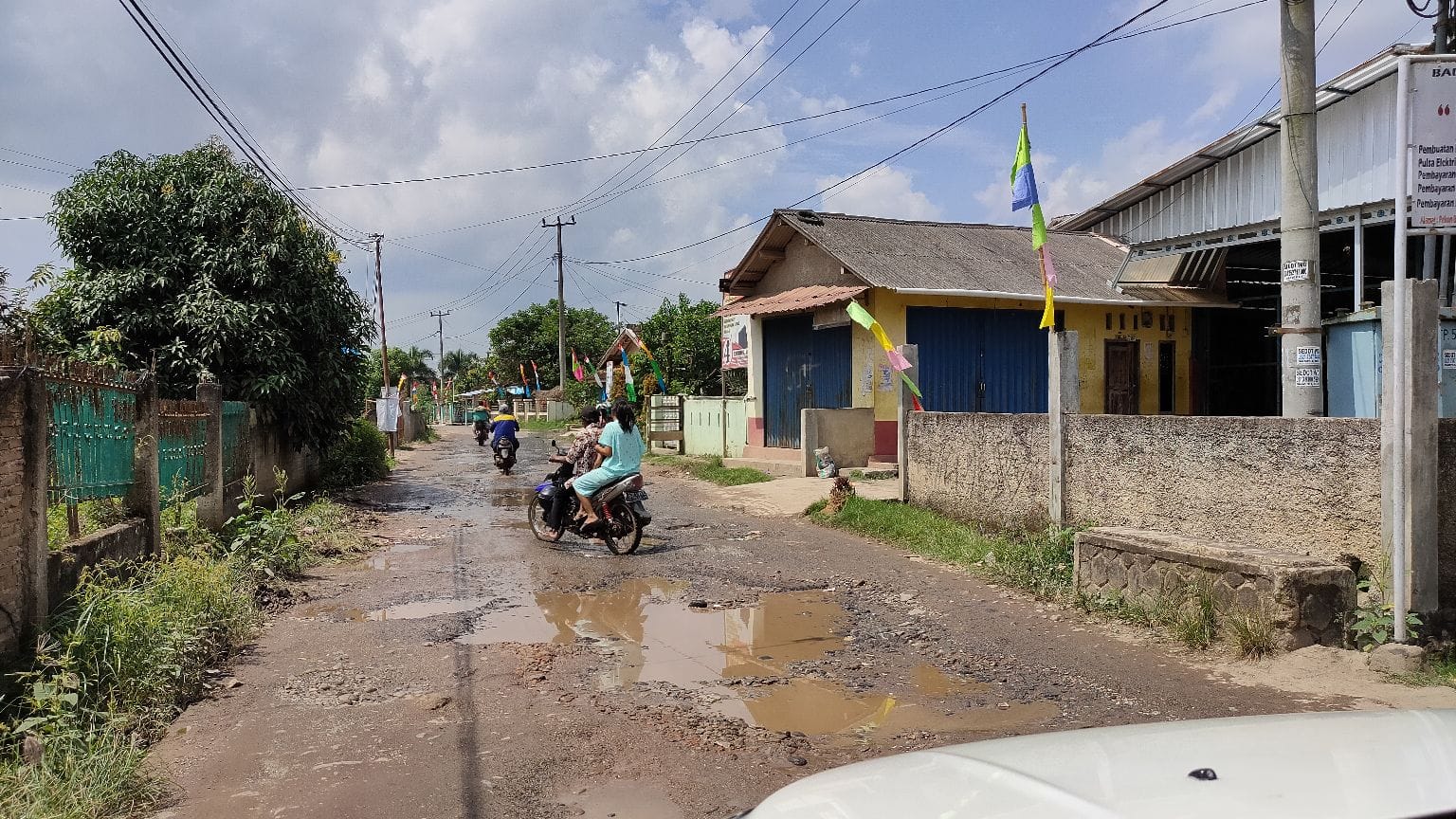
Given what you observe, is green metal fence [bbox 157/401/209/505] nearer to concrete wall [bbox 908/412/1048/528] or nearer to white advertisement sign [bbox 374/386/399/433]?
concrete wall [bbox 908/412/1048/528]

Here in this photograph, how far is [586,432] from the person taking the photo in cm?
1127

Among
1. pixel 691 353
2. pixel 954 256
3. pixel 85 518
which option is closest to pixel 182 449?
pixel 85 518

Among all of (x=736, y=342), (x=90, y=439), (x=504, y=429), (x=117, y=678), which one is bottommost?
(x=117, y=678)

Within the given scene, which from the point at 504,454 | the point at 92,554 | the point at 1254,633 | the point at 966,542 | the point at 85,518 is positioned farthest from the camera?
the point at 504,454

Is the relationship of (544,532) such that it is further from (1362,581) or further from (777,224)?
(777,224)

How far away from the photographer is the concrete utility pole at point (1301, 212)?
7.77 m

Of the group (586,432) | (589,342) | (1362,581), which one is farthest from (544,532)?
(589,342)

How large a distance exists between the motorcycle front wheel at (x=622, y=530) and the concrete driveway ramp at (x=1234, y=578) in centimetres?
476

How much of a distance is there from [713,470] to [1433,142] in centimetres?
1425

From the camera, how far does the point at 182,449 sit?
9.28 meters

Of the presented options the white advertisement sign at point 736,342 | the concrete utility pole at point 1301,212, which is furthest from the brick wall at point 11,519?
the white advertisement sign at point 736,342

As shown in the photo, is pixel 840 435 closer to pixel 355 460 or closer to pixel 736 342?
pixel 736 342

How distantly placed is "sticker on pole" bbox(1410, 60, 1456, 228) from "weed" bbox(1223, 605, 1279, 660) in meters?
2.52

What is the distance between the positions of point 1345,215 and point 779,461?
9.61 metres
